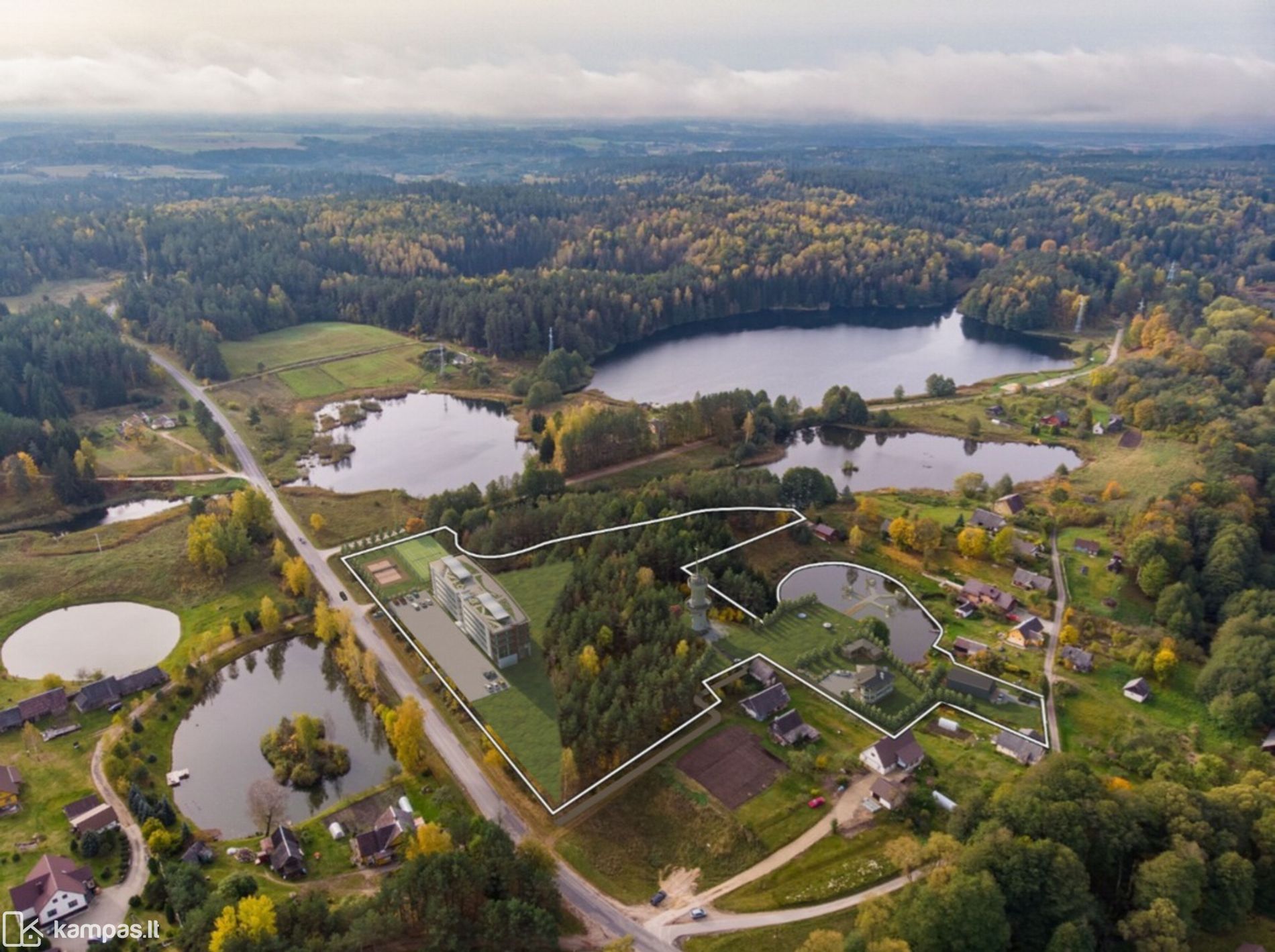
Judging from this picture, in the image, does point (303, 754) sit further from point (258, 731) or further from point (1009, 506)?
point (1009, 506)

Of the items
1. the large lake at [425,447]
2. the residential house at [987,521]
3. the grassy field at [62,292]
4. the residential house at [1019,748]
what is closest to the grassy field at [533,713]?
the residential house at [1019,748]

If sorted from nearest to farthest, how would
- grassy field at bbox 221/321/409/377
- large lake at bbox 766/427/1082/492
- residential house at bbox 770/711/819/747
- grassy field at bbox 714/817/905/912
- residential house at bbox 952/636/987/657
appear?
grassy field at bbox 714/817/905/912, residential house at bbox 770/711/819/747, residential house at bbox 952/636/987/657, large lake at bbox 766/427/1082/492, grassy field at bbox 221/321/409/377

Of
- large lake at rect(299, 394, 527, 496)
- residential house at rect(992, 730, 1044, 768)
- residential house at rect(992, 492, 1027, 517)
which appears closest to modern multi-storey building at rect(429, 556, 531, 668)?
large lake at rect(299, 394, 527, 496)

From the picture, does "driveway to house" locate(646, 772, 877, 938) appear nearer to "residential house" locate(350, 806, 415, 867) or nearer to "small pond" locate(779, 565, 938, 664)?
"residential house" locate(350, 806, 415, 867)

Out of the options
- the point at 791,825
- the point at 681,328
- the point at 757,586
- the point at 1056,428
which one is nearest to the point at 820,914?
the point at 791,825

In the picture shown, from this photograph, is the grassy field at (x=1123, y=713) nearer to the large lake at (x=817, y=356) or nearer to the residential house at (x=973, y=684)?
the residential house at (x=973, y=684)
